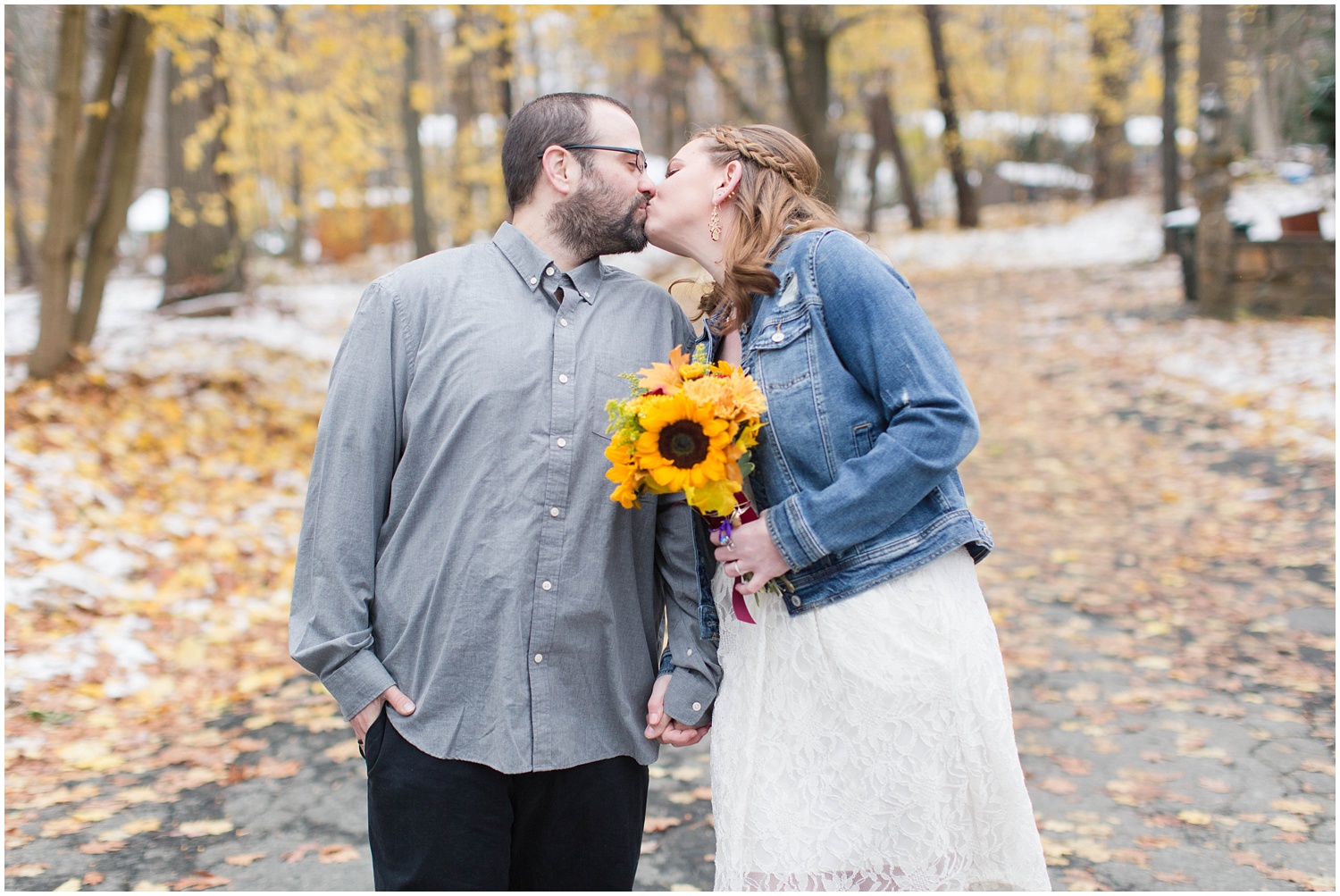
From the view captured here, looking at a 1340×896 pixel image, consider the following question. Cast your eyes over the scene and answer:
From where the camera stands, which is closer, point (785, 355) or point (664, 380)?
point (664, 380)

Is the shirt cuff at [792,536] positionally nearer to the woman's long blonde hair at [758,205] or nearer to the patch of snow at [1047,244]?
the woman's long blonde hair at [758,205]

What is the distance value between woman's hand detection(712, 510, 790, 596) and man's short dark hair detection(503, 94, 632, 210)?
100cm

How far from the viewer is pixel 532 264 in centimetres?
247

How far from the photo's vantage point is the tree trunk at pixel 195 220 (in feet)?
38.3

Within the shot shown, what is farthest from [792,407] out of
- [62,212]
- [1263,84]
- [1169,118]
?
[1263,84]

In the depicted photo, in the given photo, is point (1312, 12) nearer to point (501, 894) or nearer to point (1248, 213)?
point (1248, 213)

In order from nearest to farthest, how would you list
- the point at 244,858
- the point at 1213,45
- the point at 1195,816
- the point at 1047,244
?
1. the point at 244,858
2. the point at 1195,816
3. the point at 1213,45
4. the point at 1047,244

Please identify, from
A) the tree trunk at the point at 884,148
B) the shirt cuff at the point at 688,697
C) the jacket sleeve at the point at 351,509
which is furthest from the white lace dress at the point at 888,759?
the tree trunk at the point at 884,148

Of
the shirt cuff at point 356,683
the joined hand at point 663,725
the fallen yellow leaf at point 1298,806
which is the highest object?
the shirt cuff at point 356,683

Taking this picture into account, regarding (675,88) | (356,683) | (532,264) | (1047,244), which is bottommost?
(356,683)

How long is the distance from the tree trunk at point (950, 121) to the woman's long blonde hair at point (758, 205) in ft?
61.6

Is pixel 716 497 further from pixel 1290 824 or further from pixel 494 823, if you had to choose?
pixel 1290 824

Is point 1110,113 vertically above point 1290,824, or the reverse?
point 1110,113

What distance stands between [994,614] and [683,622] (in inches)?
163
